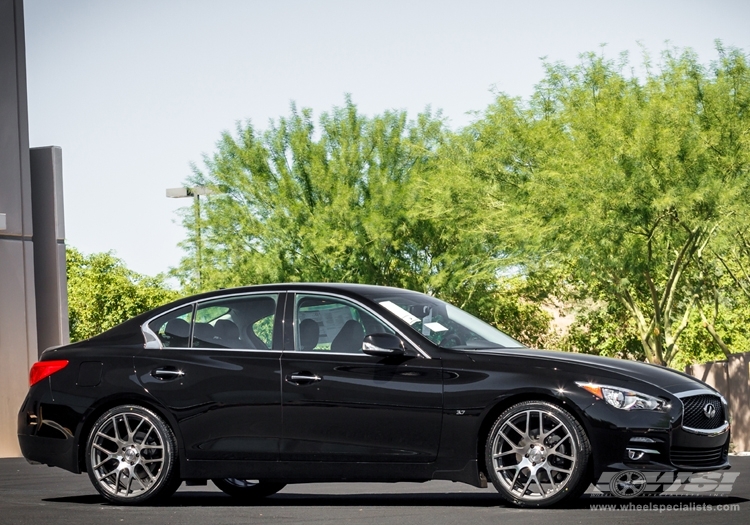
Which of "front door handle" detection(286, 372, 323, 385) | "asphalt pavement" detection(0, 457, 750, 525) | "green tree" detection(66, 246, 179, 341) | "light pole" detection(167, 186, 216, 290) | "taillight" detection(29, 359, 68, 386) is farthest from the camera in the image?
"green tree" detection(66, 246, 179, 341)

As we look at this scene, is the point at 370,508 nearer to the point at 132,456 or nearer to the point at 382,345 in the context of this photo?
the point at 382,345

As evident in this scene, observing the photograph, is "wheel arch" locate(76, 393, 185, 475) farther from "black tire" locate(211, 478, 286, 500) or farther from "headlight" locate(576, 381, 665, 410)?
"headlight" locate(576, 381, 665, 410)

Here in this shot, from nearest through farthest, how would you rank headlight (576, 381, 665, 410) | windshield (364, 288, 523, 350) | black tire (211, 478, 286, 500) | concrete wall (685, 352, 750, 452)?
headlight (576, 381, 665, 410)
windshield (364, 288, 523, 350)
black tire (211, 478, 286, 500)
concrete wall (685, 352, 750, 452)

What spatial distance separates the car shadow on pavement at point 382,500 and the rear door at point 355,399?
2.02ft

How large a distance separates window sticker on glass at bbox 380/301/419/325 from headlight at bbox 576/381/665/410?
144cm

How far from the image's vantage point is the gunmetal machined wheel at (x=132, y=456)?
364 inches

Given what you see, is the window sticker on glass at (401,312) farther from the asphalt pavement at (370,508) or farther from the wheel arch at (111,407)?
the wheel arch at (111,407)

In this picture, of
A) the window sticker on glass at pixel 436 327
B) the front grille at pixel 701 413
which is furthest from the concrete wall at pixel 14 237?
the front grille at pixel 701 413

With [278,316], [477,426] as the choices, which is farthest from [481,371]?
[278,316]

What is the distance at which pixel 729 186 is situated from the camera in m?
25.8

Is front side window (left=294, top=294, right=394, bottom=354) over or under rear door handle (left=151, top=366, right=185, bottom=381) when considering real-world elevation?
over

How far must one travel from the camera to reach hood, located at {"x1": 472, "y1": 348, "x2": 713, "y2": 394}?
837cm

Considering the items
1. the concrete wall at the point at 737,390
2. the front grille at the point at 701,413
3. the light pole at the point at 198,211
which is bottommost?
the concrete wall at the point at 737,390

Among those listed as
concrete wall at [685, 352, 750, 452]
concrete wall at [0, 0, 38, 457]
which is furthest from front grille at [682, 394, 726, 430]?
concrete wall at [685, 352, 750, 452]
